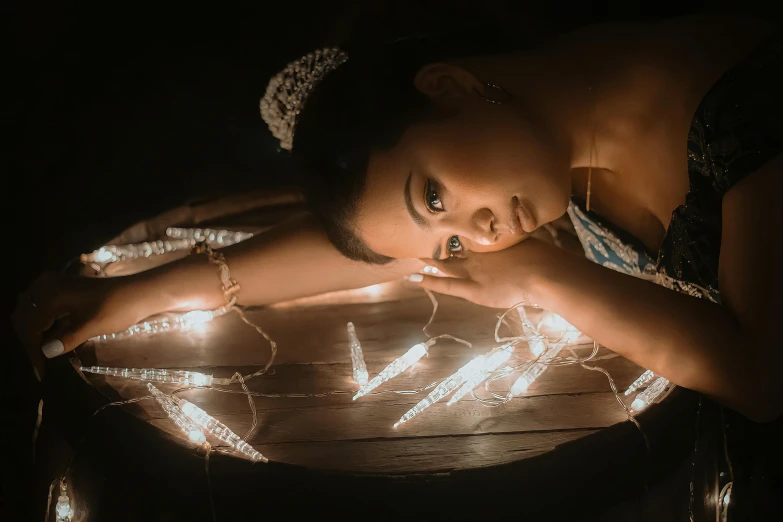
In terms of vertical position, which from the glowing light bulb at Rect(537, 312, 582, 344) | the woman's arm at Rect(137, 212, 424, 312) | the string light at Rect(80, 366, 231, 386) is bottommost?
the glowing light bulb at Rect(537, 312, 582, 344)

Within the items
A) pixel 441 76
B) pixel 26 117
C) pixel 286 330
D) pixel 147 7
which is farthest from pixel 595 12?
pixel 26 117

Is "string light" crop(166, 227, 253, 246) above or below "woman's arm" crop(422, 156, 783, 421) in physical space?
above

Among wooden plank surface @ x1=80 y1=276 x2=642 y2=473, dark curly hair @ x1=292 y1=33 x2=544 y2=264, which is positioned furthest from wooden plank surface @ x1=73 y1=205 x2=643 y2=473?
dark curly hair @ x1=292 y1=33 x2=544 y2=264

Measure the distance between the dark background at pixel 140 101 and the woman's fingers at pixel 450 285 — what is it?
461 mm

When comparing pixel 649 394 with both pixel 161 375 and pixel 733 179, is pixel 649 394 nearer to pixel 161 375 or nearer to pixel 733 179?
pixel 733 179

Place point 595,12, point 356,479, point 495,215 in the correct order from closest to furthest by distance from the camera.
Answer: point 356,479 → point 495,215 → point 595,12

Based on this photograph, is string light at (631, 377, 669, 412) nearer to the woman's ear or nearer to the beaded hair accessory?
the woman's ear

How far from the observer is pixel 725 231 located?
0.99 meters

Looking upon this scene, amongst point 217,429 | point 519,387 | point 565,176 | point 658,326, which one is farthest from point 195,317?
point 658,326

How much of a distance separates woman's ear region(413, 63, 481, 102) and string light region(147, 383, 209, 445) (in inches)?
25.1

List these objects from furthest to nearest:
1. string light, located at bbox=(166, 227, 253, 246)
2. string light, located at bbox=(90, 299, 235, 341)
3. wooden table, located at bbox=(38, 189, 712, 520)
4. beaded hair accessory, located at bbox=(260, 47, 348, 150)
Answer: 1. string light, located at bbox=(166, 227, 253, 246)
2. string light, located at bbox=(90, 299, 235, 341)
3. beaded hair accessory, located at bbox=(260, 47, 348, 150)
4. wooden table, located at bbox=(38, 189, 712, 520)

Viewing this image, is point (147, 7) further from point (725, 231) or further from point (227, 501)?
point (725, 231)

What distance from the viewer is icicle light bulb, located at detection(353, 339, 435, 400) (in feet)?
3.77

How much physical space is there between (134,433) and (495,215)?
634mm
